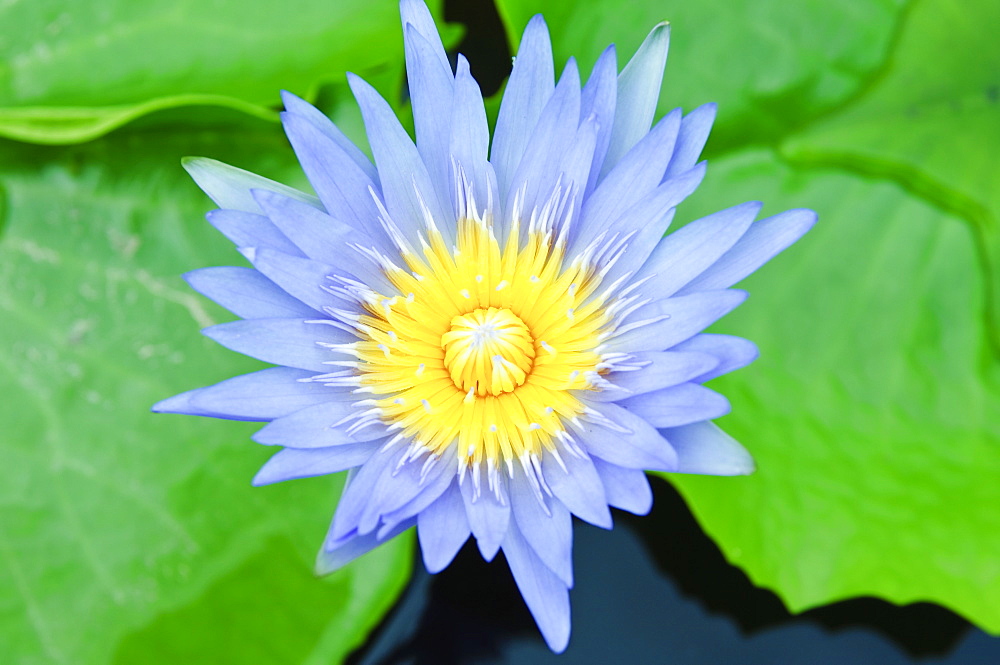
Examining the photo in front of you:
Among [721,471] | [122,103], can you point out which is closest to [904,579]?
[721,471]

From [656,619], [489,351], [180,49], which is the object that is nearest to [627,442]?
[489,351]

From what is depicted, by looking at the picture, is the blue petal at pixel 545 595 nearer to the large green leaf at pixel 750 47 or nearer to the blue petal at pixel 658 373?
the blue petal at pixel 658 373

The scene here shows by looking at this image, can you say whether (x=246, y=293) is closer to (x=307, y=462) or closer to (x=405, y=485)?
(x=307, y=462)

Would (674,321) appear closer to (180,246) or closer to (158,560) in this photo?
(180,246)

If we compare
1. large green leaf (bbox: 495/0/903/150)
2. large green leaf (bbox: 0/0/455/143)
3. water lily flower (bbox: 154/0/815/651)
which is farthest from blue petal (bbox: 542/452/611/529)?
large green leaf (bbox: 0/0/455/143)

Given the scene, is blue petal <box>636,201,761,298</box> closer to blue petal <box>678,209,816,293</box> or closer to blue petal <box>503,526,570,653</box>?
blue petal <box>678,209,816,293</box>

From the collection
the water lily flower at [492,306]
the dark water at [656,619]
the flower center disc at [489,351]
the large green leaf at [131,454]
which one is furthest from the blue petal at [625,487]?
the dark water at [656,619]

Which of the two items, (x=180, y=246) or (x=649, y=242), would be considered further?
(x=180, y=246)
